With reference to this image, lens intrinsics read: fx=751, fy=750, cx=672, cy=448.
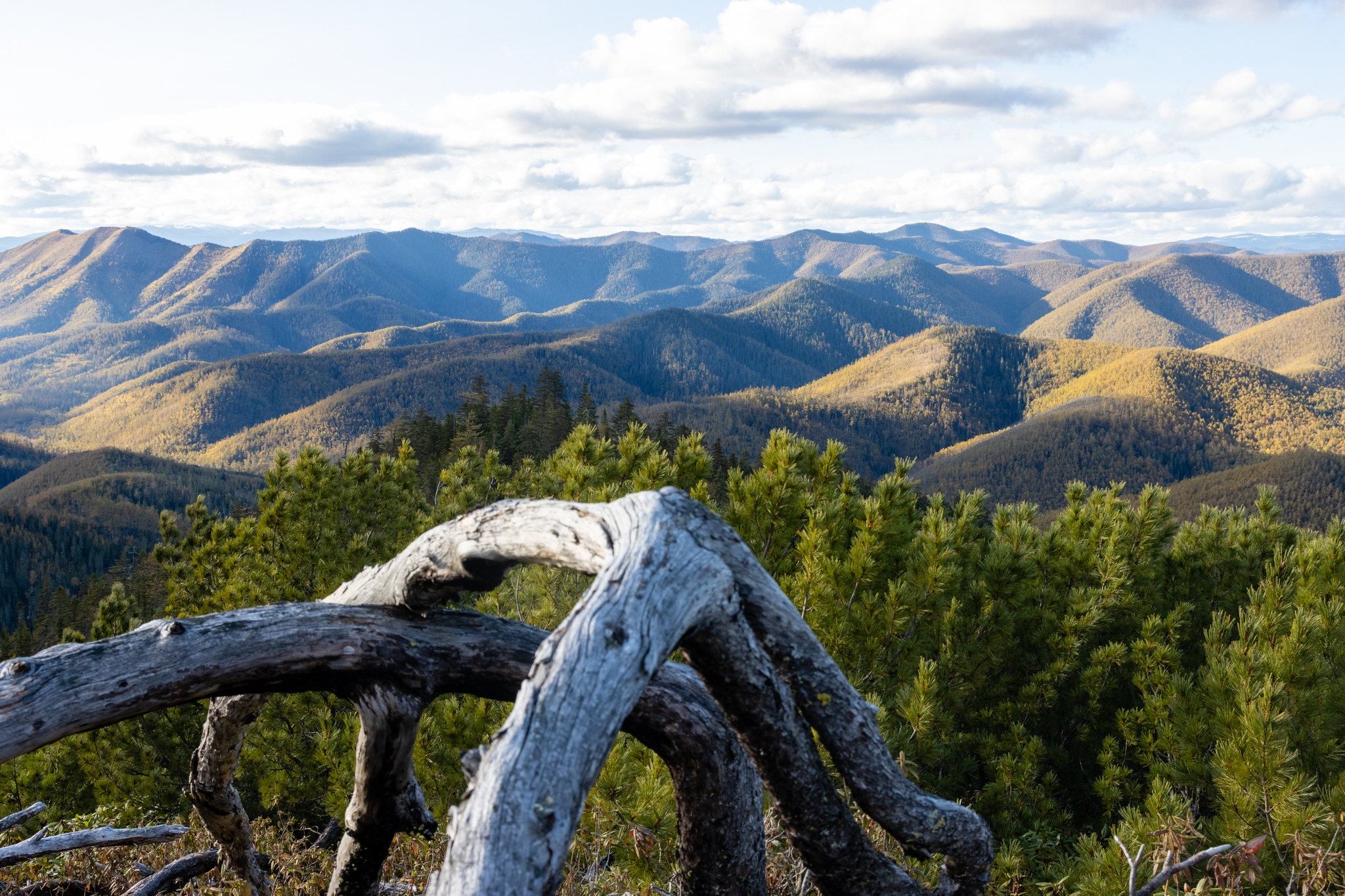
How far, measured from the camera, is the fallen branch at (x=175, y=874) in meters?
4.09

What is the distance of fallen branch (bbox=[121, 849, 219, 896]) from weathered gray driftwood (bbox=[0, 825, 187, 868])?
183 mm

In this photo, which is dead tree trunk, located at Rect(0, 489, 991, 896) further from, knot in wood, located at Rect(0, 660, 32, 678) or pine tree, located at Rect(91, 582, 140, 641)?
pine tree, located at Rect(91, 582, 140, 641)

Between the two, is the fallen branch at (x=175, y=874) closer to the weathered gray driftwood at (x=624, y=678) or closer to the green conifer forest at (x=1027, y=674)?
the green conifer forest at (x=1027, y=674)

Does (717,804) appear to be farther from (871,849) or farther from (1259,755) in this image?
(1259,755)

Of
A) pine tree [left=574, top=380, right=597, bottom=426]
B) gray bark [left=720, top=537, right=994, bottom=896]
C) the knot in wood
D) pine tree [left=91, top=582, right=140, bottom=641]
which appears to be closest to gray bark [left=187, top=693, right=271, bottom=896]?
the knot in wood

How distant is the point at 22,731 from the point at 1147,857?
6.36m

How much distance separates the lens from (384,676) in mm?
3152

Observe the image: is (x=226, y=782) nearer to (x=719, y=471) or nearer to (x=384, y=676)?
(x=384, y=676)

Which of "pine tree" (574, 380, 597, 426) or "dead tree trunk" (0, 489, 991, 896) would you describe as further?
"pine tree" (574, 380, 597, 426)

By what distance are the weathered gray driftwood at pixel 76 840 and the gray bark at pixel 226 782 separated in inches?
6.9

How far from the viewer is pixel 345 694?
128 inches

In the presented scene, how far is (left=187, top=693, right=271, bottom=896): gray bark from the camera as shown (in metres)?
3.55

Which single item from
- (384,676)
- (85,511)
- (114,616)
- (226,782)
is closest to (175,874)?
(226,782)

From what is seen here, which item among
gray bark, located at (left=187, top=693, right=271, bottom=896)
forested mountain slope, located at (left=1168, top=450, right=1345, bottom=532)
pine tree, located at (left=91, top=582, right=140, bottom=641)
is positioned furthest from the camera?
forested mountain slope, located at (left=1168, top=450, right=1345, bottom=532)
